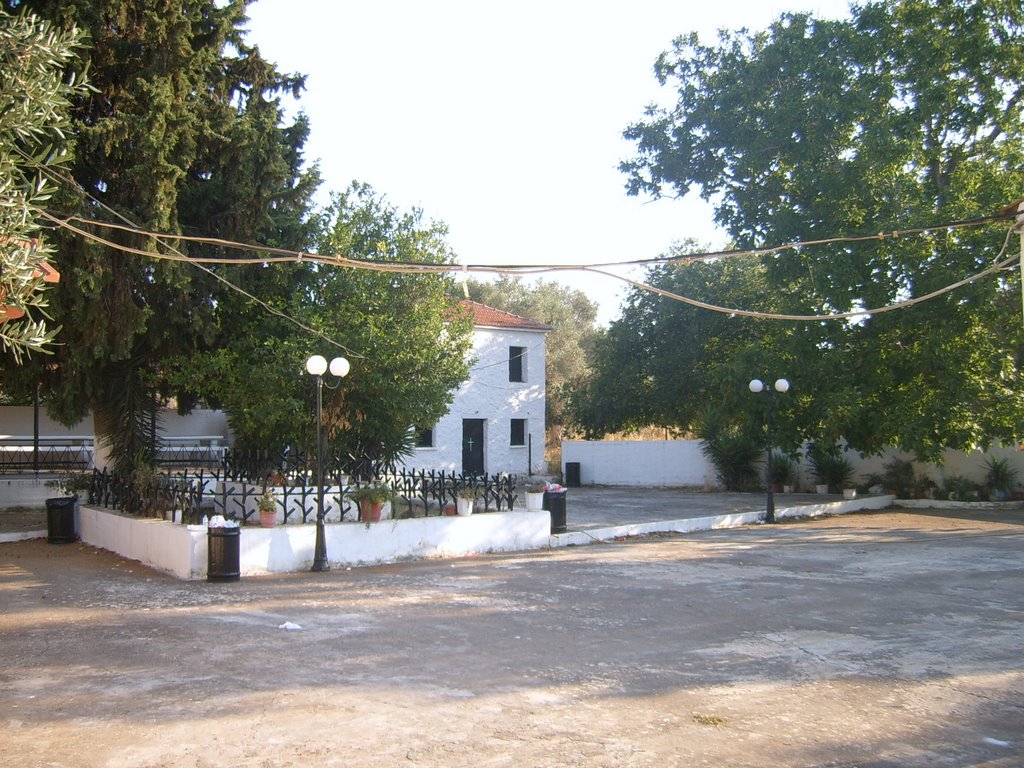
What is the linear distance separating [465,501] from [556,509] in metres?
2.26

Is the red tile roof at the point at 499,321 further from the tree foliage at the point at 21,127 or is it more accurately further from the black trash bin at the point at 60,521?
the tree foliage at the point at 21,127

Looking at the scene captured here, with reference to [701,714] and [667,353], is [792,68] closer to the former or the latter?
[667,353]

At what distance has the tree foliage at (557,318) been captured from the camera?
4550 cm

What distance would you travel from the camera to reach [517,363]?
33.1m

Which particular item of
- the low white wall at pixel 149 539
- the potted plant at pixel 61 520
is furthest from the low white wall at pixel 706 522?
the potted plant at pixel 61 520

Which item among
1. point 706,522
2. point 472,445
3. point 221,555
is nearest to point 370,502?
point 221,555

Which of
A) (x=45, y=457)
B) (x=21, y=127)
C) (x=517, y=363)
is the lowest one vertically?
(x=45, y=457)

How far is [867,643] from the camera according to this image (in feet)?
27.3

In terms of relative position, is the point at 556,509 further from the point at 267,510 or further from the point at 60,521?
the point at 60,521

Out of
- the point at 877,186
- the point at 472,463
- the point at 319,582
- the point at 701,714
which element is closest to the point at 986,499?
the point at 877,186

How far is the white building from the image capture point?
30.7 metres

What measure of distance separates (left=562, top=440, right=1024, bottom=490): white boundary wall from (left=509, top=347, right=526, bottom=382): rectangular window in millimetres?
3251

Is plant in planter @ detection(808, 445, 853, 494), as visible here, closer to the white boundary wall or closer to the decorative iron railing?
the white boundary wall

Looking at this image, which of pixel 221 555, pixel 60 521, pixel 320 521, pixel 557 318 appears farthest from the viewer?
pixel 557 318
